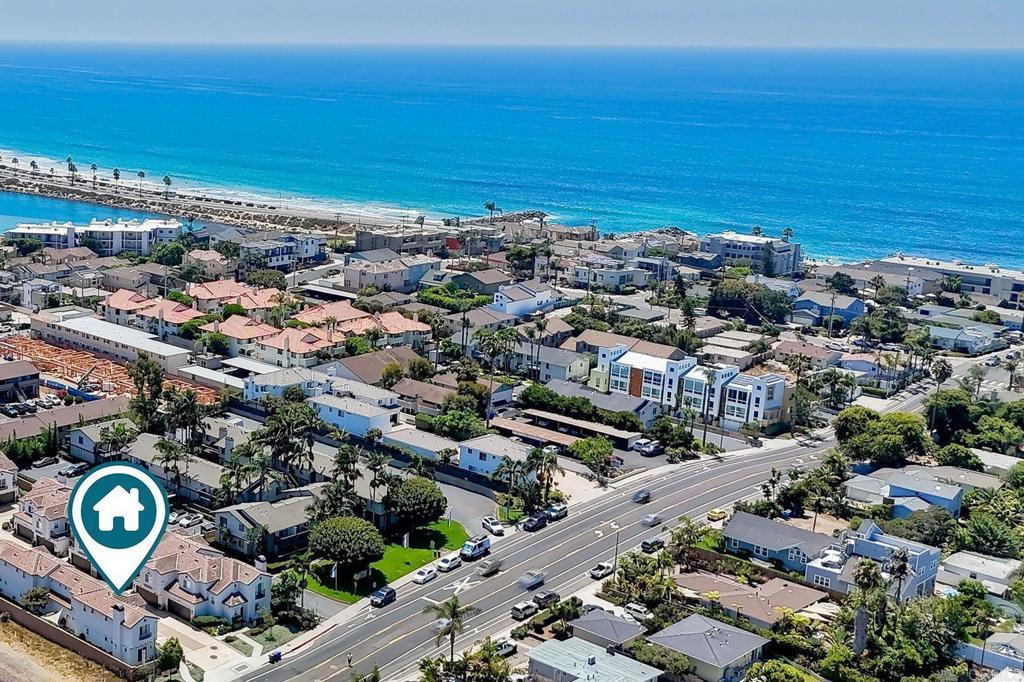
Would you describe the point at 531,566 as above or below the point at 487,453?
below

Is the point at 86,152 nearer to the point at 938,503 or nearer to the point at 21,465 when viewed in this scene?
the point at 21,465

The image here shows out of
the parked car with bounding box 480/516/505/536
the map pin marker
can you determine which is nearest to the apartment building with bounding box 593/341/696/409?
the parked car with bounding box 480/516/505/536

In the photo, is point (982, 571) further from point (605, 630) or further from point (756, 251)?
point (756, 251)

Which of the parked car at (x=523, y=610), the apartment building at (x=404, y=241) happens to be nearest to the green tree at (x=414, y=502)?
the parked car at (x=523, y=610)

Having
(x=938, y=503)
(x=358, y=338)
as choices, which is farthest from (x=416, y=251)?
(x=938, y=503)

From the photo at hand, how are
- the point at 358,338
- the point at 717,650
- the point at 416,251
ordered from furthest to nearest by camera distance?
the point at 416,251 → the point at 358,338 → the point at 717,650

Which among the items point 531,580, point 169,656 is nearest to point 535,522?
point 531,580

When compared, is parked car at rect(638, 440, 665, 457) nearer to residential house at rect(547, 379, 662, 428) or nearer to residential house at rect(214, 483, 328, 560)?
residential house at rect(547, 379, 662, 428)

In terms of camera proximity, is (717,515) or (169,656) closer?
(169,656)
